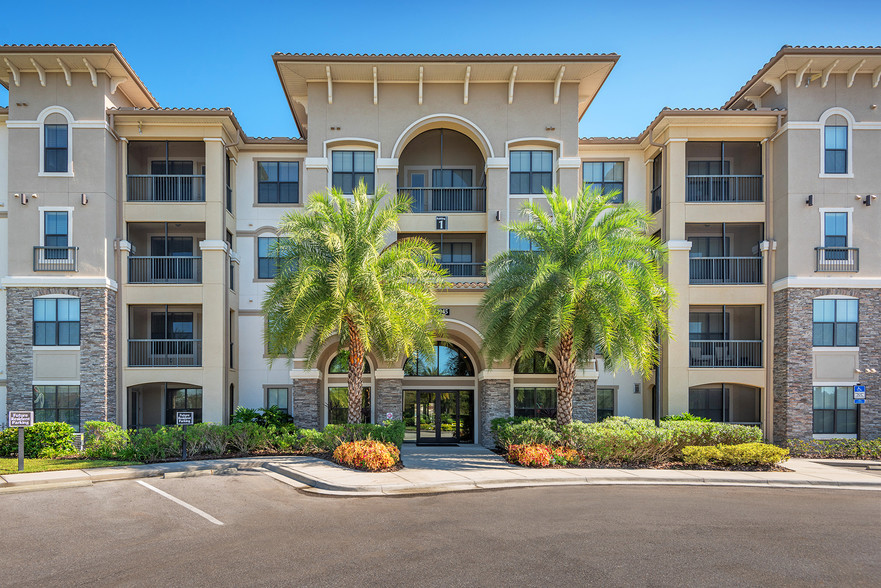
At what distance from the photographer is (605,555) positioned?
10.2 m

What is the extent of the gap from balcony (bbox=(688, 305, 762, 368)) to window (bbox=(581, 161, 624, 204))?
5.98m

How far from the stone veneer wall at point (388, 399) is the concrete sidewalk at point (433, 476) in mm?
4566

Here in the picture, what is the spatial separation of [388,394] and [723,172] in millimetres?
16411

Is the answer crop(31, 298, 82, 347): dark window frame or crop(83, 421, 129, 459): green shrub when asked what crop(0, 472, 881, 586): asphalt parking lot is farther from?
crop(31, 298, 82, 347): dark window frame

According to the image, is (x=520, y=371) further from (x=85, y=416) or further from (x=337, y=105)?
(x=85, y=416)

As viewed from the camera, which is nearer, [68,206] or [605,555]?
[605,555]

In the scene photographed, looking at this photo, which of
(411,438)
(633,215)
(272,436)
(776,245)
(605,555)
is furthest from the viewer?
(411,438)

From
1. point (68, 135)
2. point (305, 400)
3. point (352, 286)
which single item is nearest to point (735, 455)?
point (352, 286)

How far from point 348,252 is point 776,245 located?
53.4 ft

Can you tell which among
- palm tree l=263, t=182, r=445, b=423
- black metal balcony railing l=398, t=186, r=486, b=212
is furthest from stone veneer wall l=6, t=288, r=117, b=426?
black metal balcony railing l=398, t=186, r=486, b=212

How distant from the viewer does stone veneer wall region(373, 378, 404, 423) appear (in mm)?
25094

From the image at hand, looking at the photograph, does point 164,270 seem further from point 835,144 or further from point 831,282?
point 835,144

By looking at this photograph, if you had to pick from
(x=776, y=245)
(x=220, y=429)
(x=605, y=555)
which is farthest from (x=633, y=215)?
(x=220, y=429)

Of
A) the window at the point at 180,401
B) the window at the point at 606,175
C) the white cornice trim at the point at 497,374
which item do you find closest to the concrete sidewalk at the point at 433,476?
the white cornice trim at the point at 497,374
